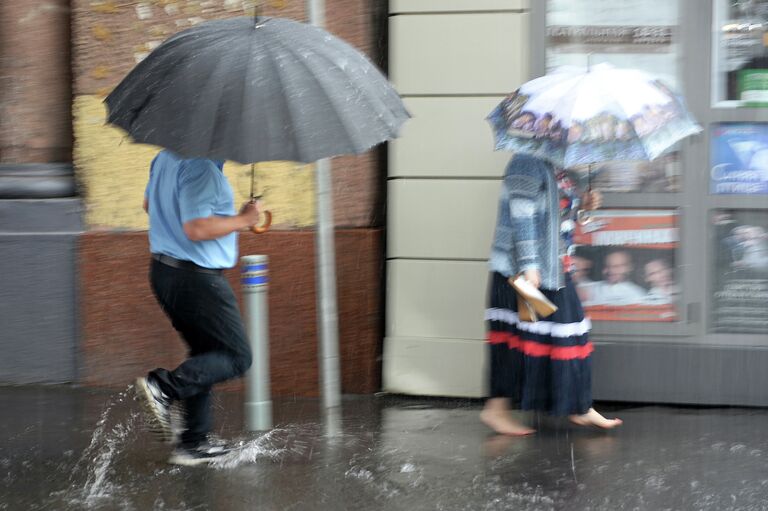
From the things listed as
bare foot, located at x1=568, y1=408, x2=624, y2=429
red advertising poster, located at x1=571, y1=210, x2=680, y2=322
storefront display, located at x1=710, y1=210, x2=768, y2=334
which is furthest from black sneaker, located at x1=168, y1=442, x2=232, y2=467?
storefront display, located at x1=710, y1=210, x2=768, y2=334

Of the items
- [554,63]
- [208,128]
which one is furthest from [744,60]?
[208,128]

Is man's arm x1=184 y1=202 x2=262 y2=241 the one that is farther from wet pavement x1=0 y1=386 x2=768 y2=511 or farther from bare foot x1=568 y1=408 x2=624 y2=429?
bare foot x1=568 y1=408 x2=624 y2=429

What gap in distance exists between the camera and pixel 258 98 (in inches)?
166

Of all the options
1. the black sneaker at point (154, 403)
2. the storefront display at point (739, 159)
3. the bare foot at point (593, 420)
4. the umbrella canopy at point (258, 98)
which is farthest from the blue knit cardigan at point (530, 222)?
the black sneaker at point (154, 403)

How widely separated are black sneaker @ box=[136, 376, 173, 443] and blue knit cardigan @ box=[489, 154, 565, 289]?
5.59 ft

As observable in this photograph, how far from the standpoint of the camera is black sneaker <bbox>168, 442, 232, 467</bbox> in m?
5.08

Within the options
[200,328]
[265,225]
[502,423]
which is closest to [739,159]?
[502,423]

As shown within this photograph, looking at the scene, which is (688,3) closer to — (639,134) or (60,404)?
(639,134)

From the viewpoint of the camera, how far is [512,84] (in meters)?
6.23

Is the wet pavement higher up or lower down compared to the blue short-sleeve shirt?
lower down

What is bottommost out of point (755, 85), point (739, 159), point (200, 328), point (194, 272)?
point (200, 328)

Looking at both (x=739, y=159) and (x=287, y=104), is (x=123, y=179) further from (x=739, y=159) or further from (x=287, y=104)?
(x=739, y=159)

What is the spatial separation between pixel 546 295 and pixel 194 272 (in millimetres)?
1725

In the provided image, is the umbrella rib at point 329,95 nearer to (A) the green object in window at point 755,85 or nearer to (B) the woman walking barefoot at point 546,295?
(B) the woman walking barefoot at point 546,295
